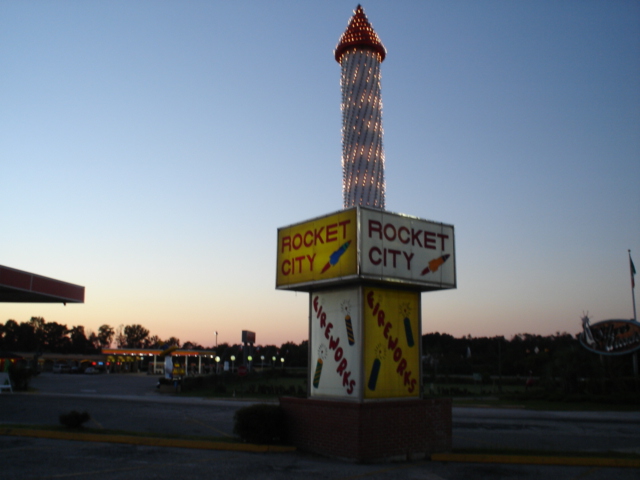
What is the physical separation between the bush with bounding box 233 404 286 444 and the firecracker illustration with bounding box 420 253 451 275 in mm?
5260

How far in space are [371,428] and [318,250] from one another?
14.6ft

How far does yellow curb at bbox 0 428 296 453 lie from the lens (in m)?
13.5

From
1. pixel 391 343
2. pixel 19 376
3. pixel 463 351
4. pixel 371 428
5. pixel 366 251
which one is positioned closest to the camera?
pixel 371 428

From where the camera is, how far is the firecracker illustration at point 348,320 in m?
13.3

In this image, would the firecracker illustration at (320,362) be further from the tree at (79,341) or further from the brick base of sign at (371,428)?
the tree at (79,341)

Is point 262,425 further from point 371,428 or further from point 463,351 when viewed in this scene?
point 463,351

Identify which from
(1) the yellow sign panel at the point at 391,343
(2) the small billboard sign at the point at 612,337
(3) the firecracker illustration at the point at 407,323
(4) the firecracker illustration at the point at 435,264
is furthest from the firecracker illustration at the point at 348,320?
(2) the small billboard sign at the point at 612,337

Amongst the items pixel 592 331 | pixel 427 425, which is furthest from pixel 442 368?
pixel 427 425

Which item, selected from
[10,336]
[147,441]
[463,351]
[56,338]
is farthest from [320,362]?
[56,338]

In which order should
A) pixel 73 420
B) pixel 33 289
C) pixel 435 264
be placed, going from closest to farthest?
pixel 435 264, pixel 73 420, pixel 33 289

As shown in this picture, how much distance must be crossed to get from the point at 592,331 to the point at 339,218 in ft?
105

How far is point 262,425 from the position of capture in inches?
546

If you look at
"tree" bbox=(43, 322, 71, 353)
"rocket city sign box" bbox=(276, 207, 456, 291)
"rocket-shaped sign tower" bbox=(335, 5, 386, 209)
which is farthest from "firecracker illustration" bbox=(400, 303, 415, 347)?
"tree" bbox=(43, 322, 71, 353)

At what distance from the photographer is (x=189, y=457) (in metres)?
12.4
